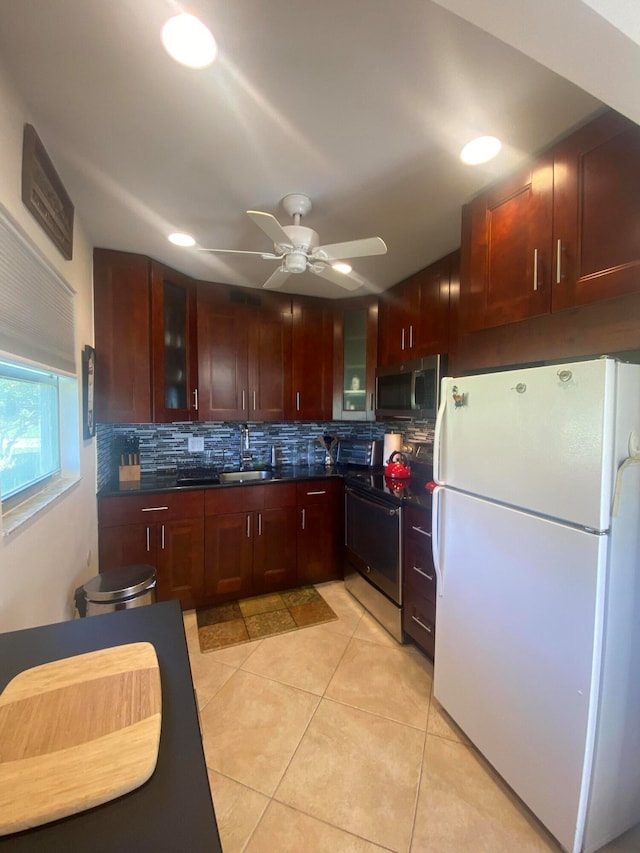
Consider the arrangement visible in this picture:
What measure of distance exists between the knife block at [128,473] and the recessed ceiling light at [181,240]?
5.00ft

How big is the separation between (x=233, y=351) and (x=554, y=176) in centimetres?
218

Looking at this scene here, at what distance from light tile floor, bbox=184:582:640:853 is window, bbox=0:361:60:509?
1.30 metres

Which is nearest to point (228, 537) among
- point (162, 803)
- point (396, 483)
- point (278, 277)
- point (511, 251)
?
point (396, 483)

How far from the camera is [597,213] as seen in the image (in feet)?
3.92

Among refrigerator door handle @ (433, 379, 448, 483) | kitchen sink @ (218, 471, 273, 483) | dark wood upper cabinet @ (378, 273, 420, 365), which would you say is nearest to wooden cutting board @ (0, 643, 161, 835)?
refrigerator door handle @ (433, 379, 448, 483)

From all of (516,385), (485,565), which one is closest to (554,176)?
(516,385)

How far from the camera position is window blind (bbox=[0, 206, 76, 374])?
43.7 inches

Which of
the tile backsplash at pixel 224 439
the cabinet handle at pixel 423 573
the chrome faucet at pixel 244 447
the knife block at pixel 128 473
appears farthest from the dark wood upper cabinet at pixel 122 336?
the cabinet handle at pixel 423 573

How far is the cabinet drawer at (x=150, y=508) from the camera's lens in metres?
2.24

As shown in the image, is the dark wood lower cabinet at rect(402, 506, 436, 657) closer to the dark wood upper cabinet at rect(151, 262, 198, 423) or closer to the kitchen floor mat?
the kitchen floor mat

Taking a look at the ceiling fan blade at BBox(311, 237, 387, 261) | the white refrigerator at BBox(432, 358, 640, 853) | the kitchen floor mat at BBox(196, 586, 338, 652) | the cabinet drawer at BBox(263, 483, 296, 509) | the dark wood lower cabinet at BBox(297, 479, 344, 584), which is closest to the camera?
the white refrigerator at BBox(432, 358, 640, 853)

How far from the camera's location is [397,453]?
2.71m

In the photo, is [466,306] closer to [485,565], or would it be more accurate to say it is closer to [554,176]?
[554,176]

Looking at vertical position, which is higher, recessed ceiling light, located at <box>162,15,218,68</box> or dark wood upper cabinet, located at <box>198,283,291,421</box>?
recessed ceiling light, located at <box>162,15,218,68</box>
